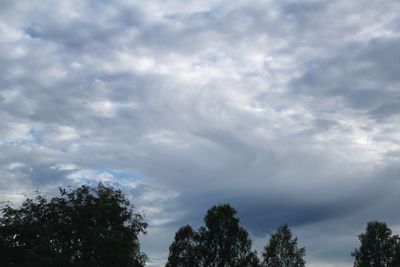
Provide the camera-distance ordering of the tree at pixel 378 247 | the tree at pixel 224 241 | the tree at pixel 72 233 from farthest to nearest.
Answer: the tree at pixel 378 247, the tree at pixel 224 241, the tree at pixel 72 233

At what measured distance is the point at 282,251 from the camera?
89.1 metres

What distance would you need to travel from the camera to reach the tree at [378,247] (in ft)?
311

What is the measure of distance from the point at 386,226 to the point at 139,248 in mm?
56144

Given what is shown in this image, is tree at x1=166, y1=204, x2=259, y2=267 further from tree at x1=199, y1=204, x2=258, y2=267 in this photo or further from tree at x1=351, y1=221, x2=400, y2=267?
tree at x1=351, y1=221, x2=400, y2=267

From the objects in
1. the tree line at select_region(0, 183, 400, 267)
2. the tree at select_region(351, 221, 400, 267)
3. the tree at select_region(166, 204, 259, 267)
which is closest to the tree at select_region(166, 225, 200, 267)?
the tree at select_region(166, 204, 259, 267)

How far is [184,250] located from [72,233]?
2929cm

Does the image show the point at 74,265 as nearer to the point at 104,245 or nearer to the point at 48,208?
the point at 104,245

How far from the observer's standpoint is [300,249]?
293 ft

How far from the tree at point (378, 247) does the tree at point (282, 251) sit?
14.4m

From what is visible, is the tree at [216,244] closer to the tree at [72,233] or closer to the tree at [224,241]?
the tree at [224,241]

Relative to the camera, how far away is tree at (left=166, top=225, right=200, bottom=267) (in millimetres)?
77938

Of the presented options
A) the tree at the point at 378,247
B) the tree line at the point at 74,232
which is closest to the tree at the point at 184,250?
the tree line at the point at 74,232

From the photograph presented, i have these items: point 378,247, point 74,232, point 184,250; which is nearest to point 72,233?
point 74,232

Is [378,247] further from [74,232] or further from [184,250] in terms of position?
[74,232]
